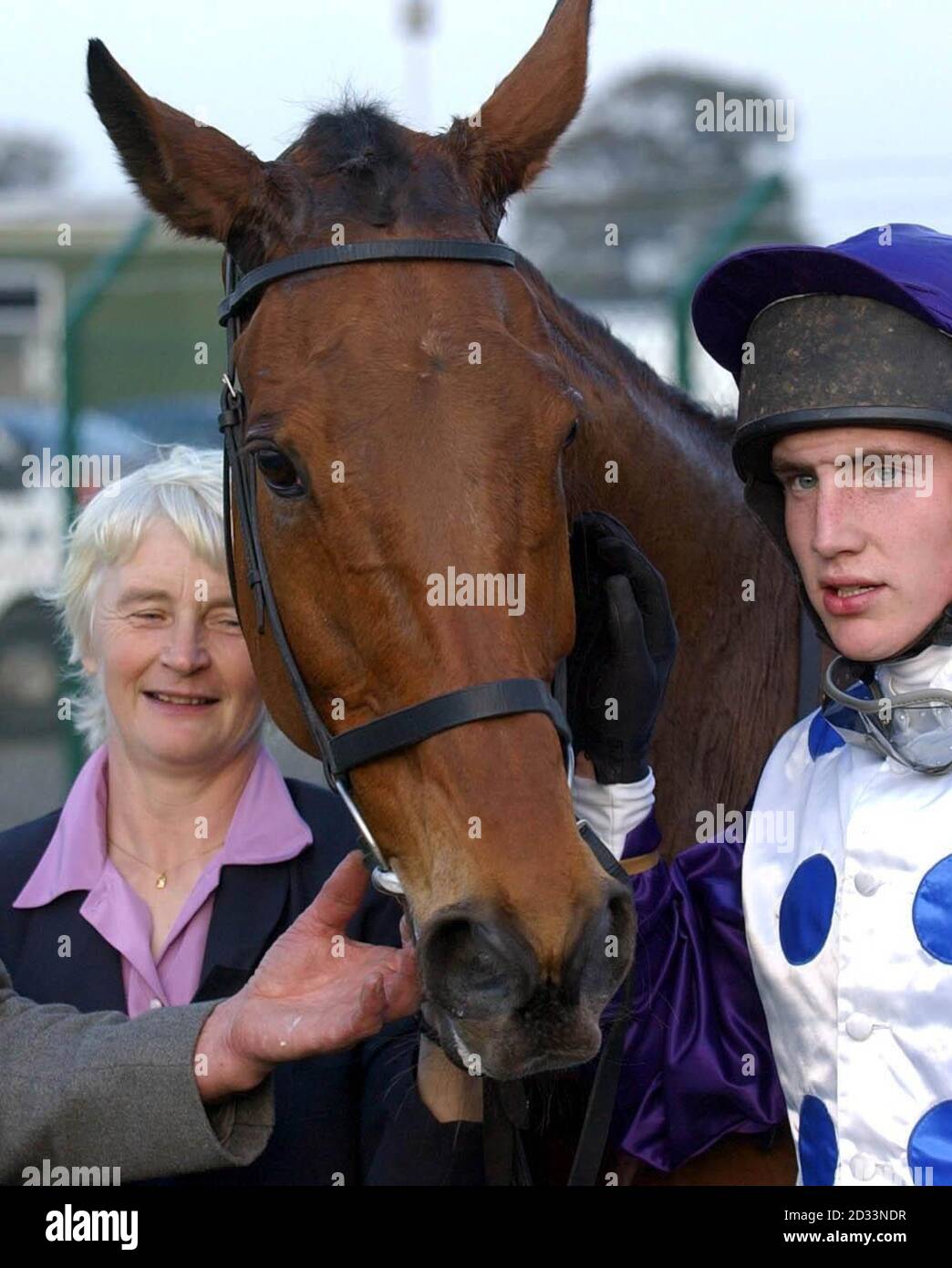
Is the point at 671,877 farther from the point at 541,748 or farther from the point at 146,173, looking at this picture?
the point at 146,173

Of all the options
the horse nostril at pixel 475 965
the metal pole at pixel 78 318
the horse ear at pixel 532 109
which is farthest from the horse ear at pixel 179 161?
the metal pole at pixel 78 318

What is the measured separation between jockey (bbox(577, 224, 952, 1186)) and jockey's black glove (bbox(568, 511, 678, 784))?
4 centimetres

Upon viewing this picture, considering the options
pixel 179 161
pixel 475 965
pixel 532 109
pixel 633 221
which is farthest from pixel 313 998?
pixel 633 221

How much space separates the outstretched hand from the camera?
234 cm

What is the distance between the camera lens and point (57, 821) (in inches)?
125

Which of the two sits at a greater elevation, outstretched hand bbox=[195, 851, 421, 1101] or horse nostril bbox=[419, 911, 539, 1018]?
horse nostril bbox=[419, 911, 539, 1018]

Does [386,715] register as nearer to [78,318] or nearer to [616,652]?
[616,652]

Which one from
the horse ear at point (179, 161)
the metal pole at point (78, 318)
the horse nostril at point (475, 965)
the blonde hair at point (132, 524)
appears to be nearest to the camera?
the horse nostril at point (475, 965)

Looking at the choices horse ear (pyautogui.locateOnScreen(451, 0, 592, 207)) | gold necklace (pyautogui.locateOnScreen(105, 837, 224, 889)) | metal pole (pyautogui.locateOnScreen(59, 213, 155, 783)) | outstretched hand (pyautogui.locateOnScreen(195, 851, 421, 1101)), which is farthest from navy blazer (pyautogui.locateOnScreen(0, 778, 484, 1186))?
metal pole (pyautogui.locateOnScreen(59, 213, 155, 783))

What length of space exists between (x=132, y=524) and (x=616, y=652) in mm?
1174

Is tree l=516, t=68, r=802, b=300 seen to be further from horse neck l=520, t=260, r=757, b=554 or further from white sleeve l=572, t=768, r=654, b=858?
white sleeve l=572, t=768, r=654, b=858

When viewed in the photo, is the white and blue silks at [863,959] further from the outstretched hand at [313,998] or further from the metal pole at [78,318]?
the metal pole at [78,318]

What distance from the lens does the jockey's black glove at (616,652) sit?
261 centimetres

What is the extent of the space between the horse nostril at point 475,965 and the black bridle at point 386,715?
0.23 meters
